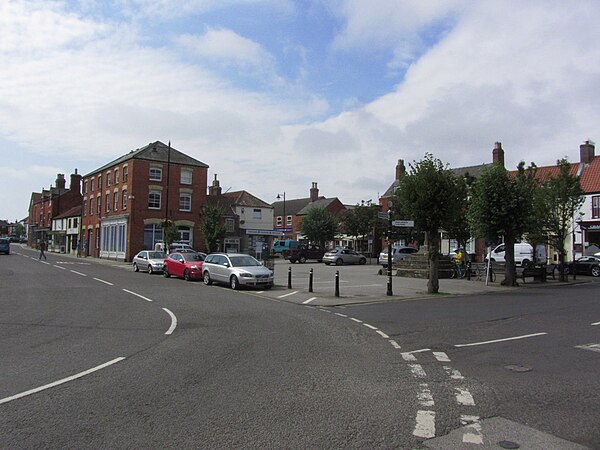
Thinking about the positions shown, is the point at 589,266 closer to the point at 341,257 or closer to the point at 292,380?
the point at 341,257

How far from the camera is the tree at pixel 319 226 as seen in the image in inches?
2436

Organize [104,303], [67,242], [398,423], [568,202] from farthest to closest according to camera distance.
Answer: [67,242]
[568,202]
[104,303]
[398,423]

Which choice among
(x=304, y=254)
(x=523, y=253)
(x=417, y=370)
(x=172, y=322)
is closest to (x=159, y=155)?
(x=304, y=254)

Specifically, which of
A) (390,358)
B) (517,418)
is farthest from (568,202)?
(517,418)

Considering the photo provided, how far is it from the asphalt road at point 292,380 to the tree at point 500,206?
11723 mm

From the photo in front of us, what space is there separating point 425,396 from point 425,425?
100 cm

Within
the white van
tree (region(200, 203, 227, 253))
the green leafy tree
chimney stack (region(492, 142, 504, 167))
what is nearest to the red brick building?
tree (region(200, 203, 227, 253))

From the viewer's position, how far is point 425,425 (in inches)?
191

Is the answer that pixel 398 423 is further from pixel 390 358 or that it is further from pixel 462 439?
pixel 390 358

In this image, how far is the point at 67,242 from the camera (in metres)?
68.2

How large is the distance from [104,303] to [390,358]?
1006 centimetres

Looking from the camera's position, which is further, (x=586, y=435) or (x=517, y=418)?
(x=517, y=418)

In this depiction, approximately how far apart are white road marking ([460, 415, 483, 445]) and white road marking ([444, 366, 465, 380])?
163 centimetres

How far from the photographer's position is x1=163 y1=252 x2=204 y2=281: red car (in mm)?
25859
